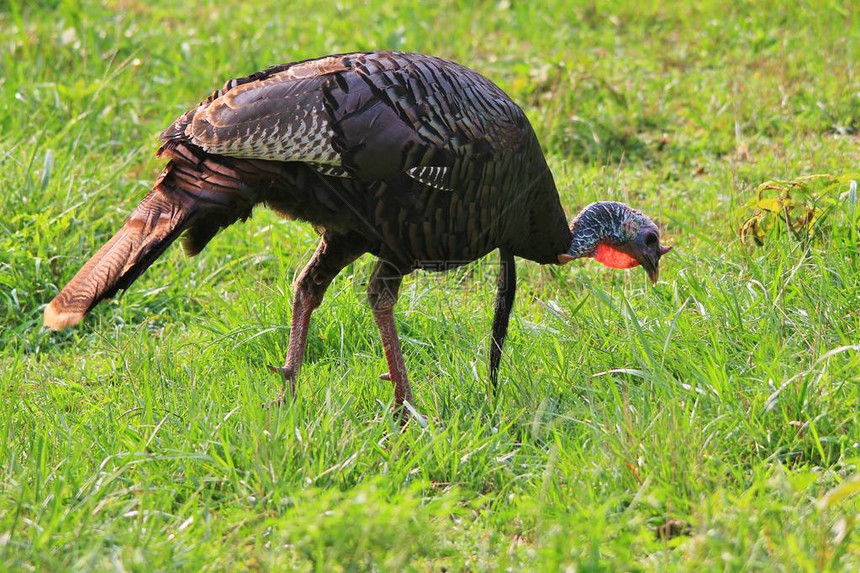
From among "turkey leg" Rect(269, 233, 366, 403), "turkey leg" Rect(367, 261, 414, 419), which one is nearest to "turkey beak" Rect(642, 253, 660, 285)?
"turkey leg" Rect(367, 261, 414, 419)

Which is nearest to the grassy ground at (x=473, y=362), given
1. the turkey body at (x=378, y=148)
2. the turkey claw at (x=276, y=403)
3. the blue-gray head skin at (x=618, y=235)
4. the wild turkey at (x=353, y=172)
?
the turkey claw at (x=276, y=403)

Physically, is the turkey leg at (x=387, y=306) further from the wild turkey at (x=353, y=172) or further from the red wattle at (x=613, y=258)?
the red wattle at (x=613, y=258)

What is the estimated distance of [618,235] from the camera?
14.9 ft

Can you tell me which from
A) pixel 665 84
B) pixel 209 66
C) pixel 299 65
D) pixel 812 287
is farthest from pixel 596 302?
pixel 209 66

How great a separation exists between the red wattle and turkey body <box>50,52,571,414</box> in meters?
0.65

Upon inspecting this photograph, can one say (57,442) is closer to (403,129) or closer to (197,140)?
(197,140)

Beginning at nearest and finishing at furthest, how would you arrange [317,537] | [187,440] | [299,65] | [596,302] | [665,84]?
[317,537] < [187,440] < [299,65] < [596,302] < [665,84]

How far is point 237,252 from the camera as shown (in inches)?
214

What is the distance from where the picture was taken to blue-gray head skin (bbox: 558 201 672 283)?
4512 millimetres

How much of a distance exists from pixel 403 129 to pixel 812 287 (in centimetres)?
172

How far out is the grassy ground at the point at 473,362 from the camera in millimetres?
2955

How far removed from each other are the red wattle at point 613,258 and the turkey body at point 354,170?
65 centimetres

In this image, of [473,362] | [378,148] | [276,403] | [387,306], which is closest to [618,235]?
[473,362]

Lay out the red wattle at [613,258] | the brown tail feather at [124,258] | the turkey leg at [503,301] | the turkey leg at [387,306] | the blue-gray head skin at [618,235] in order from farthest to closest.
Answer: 1. the red wattle at [613,258]
2. the blue-gray head skin at [618,235]
3. the turkey leg at [503,301]
4. the turkey leg at [387,306]
5. the brown tail feather at [124,258]
